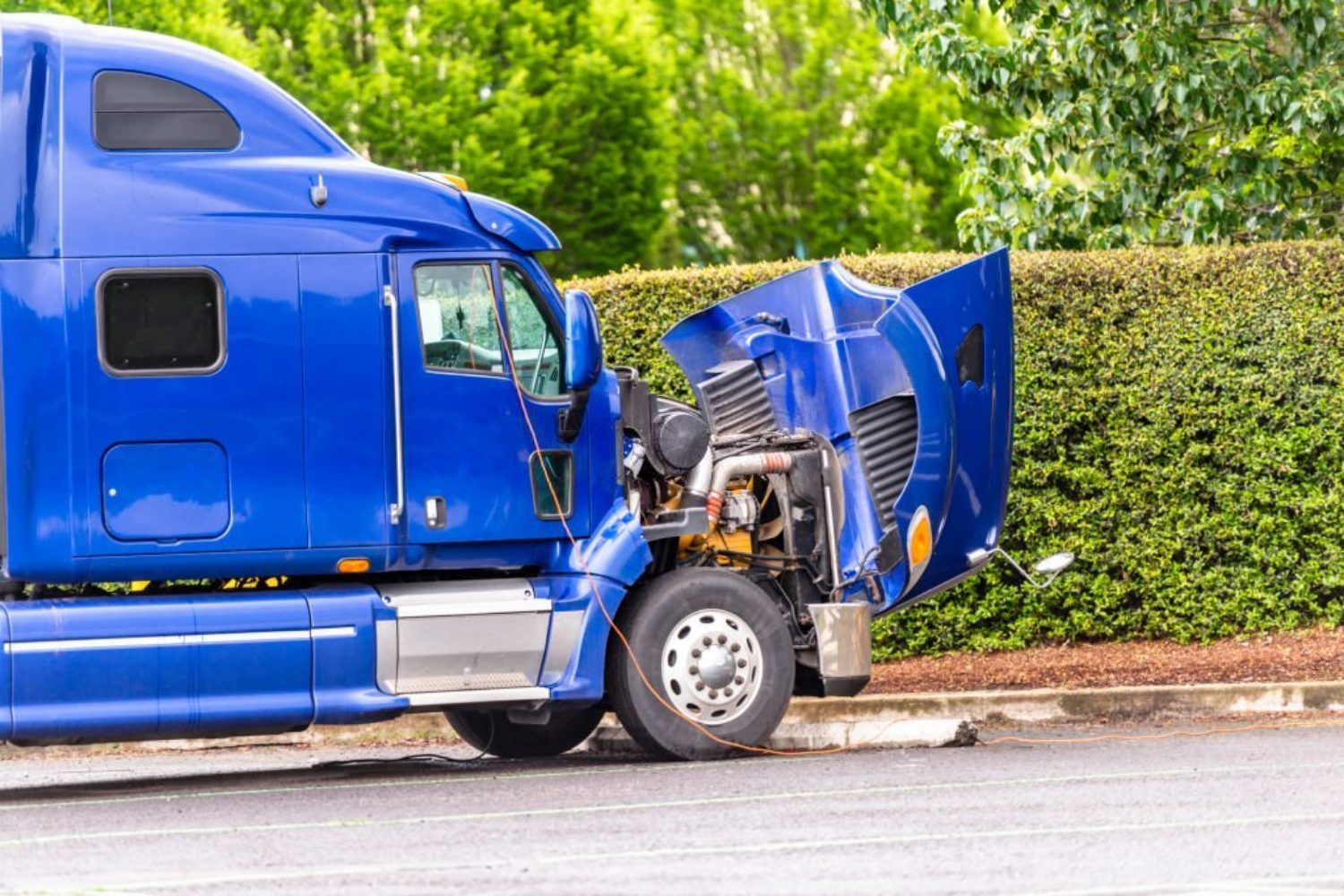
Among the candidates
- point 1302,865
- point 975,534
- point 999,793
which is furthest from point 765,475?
point 1302,865

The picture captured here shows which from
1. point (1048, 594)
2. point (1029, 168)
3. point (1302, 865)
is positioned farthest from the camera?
point (1029, 168)

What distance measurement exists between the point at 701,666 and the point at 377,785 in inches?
63.7

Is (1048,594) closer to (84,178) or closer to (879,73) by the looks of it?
(84,178)

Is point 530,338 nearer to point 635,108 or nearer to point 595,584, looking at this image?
point 595,584

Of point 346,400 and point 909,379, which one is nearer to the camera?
point 346,400

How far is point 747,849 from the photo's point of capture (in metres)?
7.71

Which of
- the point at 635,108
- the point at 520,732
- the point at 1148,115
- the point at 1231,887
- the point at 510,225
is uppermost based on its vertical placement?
the point at 635,108

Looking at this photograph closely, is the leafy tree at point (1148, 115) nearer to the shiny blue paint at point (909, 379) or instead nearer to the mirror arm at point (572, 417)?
the shiny blue paint at point (909, 379)

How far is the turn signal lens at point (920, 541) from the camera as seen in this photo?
10.6m

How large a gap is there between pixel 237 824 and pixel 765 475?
353cm

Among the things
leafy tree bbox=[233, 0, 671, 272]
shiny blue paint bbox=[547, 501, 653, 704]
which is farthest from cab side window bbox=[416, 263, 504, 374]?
leafy tree bbox=[233, 0, 671, 272]

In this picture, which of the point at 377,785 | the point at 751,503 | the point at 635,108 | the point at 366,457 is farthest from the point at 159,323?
the point at 635,108

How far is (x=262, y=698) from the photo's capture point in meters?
9.64

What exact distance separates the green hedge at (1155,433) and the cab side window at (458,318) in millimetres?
3222
